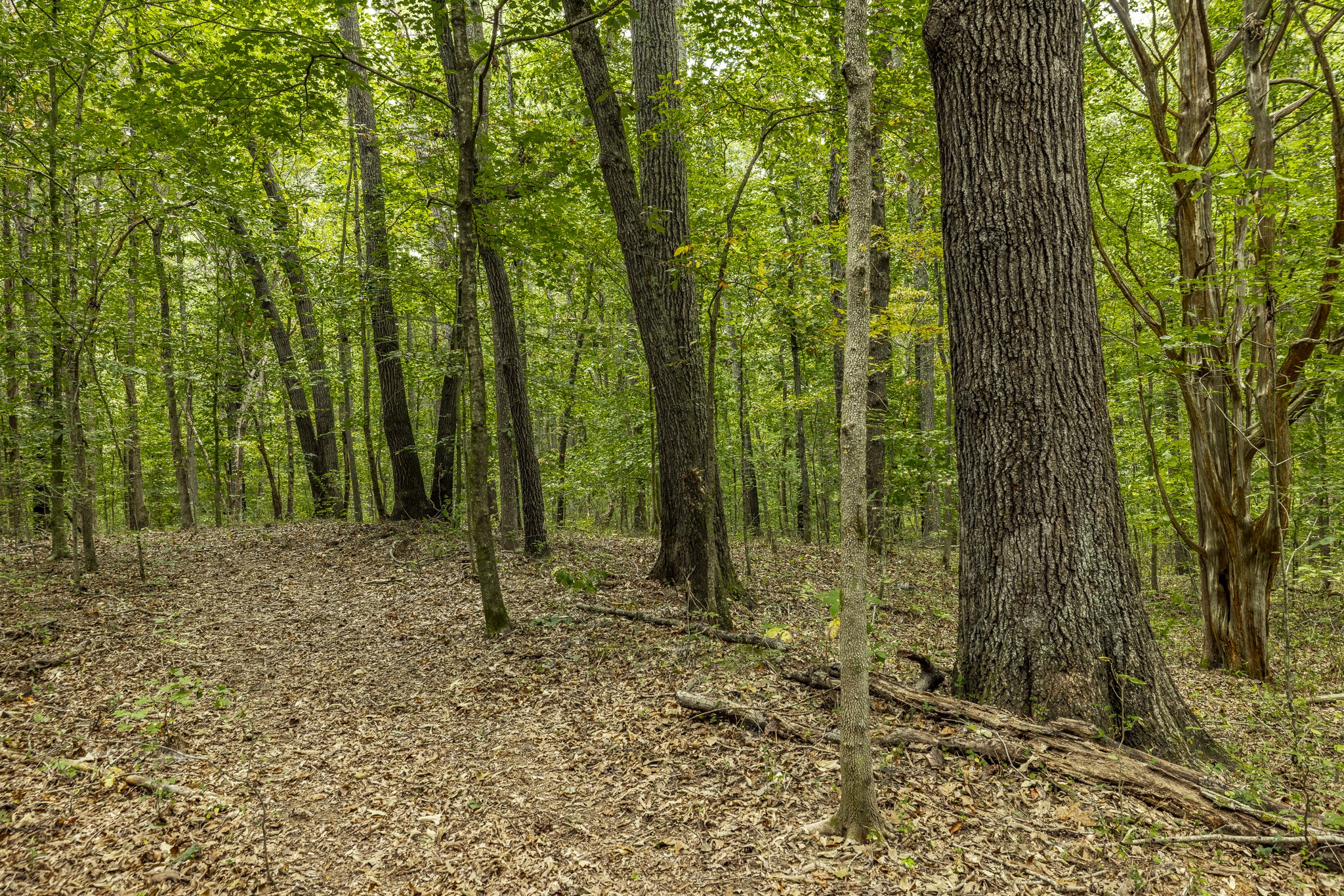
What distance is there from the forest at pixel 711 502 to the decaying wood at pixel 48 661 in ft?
0.14

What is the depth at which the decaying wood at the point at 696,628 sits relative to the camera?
228 inches

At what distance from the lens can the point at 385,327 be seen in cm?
1241

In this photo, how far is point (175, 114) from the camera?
7449mm

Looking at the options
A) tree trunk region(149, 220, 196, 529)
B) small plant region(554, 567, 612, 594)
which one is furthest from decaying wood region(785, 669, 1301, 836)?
tree trunk region(149, 220, 196, 529)

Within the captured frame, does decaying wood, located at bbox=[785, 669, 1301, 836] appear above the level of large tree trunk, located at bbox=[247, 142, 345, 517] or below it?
below

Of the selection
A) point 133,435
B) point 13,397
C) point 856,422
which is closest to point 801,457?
point 856,422

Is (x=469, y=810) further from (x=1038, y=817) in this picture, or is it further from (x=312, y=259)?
(x=312, y=259)

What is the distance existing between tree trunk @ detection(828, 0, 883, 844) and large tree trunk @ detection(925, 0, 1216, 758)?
4.74 ft

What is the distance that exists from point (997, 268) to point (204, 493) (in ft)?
89.0

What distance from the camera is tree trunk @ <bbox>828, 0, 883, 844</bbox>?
2.96 meters

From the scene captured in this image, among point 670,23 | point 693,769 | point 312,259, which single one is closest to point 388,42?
point 312,259

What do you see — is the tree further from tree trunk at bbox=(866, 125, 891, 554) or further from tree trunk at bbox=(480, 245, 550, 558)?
tree trunk at bbox=(480, 245, 550, 558)

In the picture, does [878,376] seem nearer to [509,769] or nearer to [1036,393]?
[1036,393]

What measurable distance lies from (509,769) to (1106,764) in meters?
3.60
